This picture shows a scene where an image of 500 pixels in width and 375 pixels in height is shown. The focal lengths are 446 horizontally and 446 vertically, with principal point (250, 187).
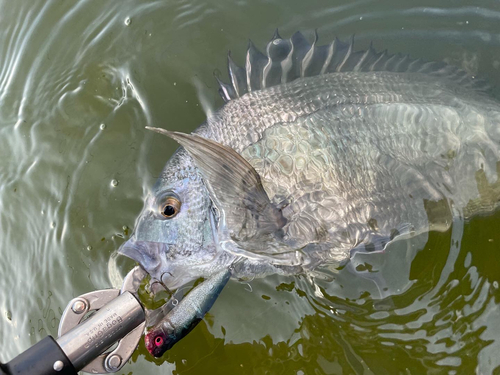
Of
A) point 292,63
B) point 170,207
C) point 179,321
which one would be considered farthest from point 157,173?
point 179,321

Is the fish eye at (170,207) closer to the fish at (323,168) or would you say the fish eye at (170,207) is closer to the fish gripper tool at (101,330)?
the fish at (323,168)

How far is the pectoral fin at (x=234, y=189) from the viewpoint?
5.68ft

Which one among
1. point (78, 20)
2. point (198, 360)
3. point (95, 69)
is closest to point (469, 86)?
point (198, 360)

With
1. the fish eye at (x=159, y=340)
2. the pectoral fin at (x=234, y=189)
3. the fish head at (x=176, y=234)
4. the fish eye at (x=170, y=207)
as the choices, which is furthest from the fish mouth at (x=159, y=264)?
the fish eye at (x=159, y=340)

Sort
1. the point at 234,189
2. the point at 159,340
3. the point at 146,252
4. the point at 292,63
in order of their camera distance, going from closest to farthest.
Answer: the point at 159,340 < the point at 234,189 < the point at 146,252 < the point at 292,63

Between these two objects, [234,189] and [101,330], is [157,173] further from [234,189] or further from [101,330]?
[101,330]

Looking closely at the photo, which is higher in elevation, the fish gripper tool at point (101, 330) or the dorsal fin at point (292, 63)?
the dorsal fin at point (292, 63)

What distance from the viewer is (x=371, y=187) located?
2.50m

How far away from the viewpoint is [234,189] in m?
1.99

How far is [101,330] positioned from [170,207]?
993mm

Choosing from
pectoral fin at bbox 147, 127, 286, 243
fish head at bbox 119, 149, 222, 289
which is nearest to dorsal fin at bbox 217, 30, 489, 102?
fish head at bbox 119, 149, 222, 289

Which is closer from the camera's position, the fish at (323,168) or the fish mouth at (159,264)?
the fish mouth at (159,264)

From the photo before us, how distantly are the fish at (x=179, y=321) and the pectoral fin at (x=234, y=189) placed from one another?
0.34 meters

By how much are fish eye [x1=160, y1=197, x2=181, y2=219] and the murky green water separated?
651 mm
